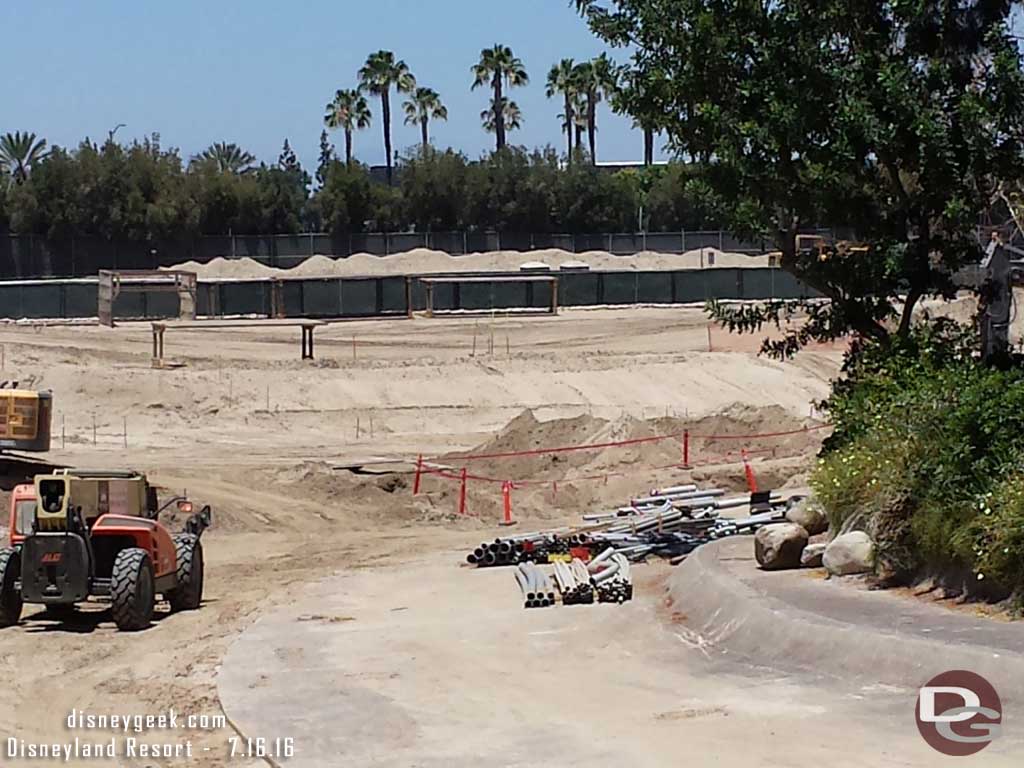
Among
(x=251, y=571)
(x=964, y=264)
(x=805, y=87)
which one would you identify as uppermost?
(x=805, y=87)

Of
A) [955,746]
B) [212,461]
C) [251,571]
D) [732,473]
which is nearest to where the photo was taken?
[955,746]

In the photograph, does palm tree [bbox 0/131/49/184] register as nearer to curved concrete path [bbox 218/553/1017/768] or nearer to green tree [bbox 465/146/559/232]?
green tree [bbox 465/146/559/232]

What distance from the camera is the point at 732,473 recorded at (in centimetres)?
3058

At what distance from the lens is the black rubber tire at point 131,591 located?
676 inches

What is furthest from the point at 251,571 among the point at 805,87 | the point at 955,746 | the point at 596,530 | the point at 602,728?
the point at 955,746

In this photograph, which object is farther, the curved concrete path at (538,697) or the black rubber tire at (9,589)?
the black rubber tire at (9,589)

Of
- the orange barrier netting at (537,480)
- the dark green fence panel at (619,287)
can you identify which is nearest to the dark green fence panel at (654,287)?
the dark green fence panel at (619,287)

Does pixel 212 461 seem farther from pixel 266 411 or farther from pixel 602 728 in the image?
pixel 602 728

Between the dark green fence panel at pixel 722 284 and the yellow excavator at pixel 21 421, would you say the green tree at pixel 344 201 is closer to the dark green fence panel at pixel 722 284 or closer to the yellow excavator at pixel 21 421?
the dark green fence panel at pixel 722 284

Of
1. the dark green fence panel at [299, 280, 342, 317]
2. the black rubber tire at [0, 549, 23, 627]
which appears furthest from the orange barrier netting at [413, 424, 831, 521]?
the dark green fence panel at [299, 280, 342, 317]

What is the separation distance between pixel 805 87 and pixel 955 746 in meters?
9.61

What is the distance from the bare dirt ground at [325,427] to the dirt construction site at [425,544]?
0.08m

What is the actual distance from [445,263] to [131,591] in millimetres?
62670

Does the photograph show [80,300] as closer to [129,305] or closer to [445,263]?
[129,305]
